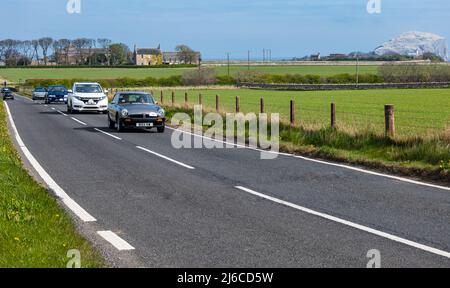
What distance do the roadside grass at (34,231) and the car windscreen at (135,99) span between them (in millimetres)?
14678

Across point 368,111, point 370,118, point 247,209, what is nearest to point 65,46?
point 368,111

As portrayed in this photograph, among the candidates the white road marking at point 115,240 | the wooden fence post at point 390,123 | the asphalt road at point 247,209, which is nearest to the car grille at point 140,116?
the asphalt road at point 247,209

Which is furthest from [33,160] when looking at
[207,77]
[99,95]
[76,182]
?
[207,77]

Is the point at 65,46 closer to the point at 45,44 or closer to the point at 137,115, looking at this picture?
the point at 45,44

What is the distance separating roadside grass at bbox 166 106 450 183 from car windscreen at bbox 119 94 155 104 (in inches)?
296

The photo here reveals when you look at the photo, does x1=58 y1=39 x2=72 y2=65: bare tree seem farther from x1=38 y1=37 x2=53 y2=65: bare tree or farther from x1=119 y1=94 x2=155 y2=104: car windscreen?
x1=119 y1=94 x2=155 y2=104: car windscreen

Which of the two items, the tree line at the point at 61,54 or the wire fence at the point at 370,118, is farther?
the tree line at the point at 61,54

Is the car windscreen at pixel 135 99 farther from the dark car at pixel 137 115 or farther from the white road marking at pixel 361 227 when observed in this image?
the white road marking at pixel 361 227

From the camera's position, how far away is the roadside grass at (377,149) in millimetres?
13250

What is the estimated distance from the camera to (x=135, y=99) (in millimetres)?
25594

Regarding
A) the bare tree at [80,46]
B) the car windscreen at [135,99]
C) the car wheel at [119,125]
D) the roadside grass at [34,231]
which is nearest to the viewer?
the roadside grass at [34,231]

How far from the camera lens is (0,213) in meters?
8.29

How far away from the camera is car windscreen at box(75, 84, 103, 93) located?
121ft
